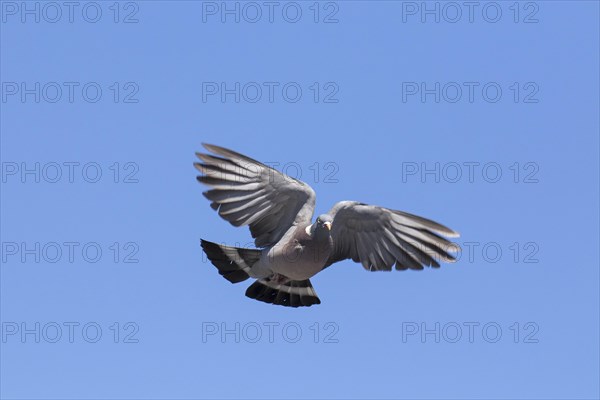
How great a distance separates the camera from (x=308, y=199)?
2758 cm

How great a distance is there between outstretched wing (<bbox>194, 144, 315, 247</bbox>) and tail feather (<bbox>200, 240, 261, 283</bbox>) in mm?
979

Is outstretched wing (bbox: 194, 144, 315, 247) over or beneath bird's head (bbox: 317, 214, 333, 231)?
over

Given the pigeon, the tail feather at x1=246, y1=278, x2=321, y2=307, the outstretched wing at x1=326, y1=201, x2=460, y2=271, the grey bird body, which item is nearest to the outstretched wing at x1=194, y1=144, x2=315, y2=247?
the pigeon

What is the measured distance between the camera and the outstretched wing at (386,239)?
27297 millimetres

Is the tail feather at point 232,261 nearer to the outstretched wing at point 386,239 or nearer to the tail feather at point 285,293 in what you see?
the tail feather at point 285,293

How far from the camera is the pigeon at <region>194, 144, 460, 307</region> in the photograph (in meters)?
27.0

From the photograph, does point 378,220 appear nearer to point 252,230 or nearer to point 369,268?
point 369,268

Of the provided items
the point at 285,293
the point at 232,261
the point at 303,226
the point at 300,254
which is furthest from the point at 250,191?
the point at 285,293

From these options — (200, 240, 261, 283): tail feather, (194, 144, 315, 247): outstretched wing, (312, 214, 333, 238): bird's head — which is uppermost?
(194, 144, 315, 247): outstretched wing

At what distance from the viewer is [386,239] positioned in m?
27.7

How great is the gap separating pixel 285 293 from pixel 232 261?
1602mm

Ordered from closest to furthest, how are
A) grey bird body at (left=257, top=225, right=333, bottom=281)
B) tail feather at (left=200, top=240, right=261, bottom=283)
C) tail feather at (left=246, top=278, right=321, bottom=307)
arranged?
grey bird body at (left=257, top=225, right=333, bottom=281) → tail feather at (left=200, top=240, right=261, bottom=283) → tail feather at (left=246, top=278, right=321, bottom=307)

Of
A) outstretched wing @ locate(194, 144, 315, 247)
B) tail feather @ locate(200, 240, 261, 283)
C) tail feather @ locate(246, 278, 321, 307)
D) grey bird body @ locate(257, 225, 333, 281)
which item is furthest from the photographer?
tail feather @ locate(246, 278, 321, 307)

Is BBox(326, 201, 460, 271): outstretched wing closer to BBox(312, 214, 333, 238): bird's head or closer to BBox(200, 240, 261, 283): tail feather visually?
BBox(312, 214, 333, 238): bird's head
